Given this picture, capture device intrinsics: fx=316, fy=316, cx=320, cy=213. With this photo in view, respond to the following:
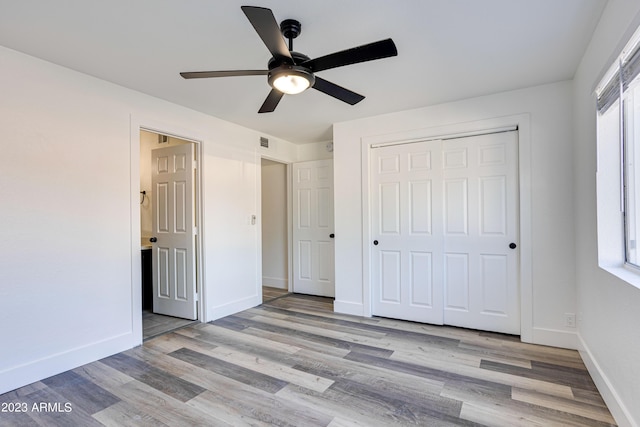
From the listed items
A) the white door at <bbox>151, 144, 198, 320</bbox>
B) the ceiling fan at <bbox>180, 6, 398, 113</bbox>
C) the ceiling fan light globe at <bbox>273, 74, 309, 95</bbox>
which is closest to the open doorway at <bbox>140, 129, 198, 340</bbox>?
the white door at <bbox>151, 144, 198, 320</bbox>

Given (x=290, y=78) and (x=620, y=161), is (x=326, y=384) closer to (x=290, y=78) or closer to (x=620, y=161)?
(x=290, y=78)

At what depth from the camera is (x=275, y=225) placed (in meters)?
5.45

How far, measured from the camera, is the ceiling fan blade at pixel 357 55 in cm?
160

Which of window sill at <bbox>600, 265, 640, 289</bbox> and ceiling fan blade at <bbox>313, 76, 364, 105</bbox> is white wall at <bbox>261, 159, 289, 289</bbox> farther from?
window sill at <bbox>600, 265, 640, 289</bbox>

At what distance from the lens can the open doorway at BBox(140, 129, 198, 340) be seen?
367 centimetres

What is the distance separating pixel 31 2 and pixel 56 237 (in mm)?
1585

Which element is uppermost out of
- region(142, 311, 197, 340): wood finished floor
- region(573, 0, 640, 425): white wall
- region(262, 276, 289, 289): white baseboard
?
region(573, 0, 640, 425): white wall

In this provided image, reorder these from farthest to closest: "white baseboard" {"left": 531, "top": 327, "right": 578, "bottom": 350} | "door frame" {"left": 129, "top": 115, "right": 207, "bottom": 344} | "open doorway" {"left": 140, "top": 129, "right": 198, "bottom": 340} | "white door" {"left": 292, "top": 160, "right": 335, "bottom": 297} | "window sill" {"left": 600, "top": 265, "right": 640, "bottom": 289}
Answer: "white door" {"left": 292, "top": 160, "right": 335, "bottom": 297}, "open doorway" {"left": 140, "top": 129, "right": 198, "bottom": 340}, "door frame" {"left": 129, "top": 115, "right": 207, "bottom": 344}, "white baseboard" {"left": 531, "top": 327, "right": 578, "bottom": 350}, "window sill" {"left": 600, "top": 265, "right": 640, "bottom": 289}

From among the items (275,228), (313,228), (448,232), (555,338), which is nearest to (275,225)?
(275,228)

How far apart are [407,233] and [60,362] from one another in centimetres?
338

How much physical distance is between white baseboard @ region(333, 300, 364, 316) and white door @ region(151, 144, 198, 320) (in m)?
1.70

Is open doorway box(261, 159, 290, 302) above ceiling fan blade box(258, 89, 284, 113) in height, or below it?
below

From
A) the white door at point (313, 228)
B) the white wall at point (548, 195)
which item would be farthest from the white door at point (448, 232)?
the white door at point (313, 228)

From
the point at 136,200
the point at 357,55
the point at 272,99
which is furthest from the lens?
the point at 136,200
